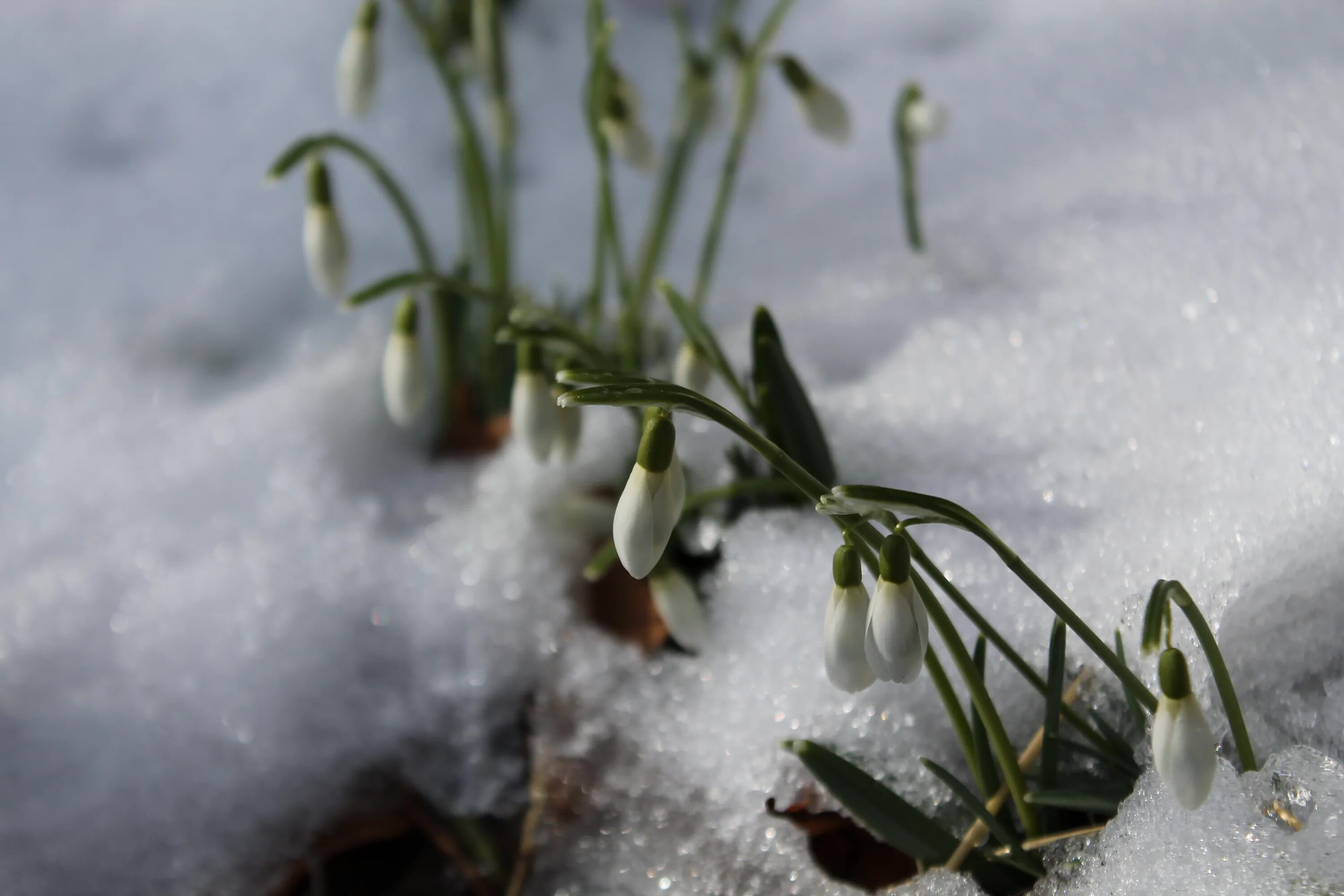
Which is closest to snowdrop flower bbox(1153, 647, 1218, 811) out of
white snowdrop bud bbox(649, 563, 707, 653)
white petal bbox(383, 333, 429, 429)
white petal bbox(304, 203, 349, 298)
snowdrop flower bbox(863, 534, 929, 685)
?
snowdrop flower bbox(863, 534, 929, 685)

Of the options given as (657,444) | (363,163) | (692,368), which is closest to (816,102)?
(692,368)

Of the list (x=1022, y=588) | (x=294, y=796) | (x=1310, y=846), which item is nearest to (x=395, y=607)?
(x=294, y=796)

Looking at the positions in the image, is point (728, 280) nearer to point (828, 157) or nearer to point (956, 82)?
point (828, 157)

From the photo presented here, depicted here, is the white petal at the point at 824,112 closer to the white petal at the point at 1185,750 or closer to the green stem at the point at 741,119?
the green stem at the point at 741,119

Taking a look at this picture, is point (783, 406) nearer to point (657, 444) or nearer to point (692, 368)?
point (692, 368)

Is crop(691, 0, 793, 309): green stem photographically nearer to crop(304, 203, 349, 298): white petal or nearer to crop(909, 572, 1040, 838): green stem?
crop(304, 203, 349, 298): white petal

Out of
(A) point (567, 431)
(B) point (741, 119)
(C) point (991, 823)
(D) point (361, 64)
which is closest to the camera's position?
(C) point (991, 823)
